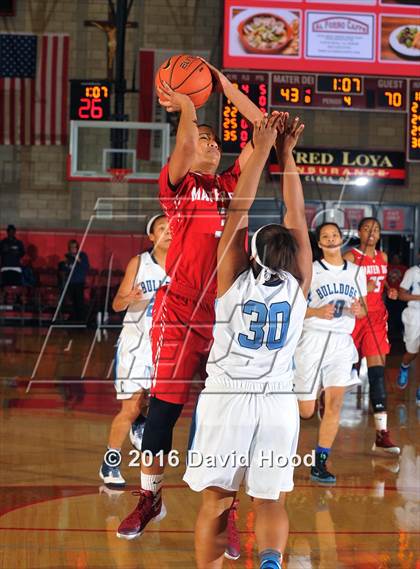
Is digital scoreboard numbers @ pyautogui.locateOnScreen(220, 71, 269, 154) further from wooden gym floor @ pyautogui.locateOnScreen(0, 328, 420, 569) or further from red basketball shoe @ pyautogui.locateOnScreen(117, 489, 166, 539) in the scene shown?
red basketball shoe @ pyautogui.locateOnScreen(117, 489, 166, 539)

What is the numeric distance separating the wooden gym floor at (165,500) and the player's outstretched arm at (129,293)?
3.75 ft

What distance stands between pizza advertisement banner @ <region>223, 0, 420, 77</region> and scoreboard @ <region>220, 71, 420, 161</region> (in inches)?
56.4

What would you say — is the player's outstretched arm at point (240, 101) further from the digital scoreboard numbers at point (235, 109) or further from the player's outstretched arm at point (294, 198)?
the digital scoreboard numbers at point (235, 109)

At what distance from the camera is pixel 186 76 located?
158 inches

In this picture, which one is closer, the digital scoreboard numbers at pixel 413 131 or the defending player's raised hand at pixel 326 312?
the defending player's raised hand at pixel 326 312

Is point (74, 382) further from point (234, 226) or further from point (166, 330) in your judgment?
point (234, 226)

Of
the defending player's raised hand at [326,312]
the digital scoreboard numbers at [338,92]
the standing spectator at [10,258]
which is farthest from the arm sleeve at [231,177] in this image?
the standing spectator at [10,258]

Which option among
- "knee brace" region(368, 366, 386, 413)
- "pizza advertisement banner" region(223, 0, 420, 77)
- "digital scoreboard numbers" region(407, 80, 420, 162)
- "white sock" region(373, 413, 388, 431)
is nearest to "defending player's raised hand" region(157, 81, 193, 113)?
"knee brace" region(368, 366, 386, 413)

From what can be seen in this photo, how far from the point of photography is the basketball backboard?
1374 cm

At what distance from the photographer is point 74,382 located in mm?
11000

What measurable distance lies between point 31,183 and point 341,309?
13270 millimetres

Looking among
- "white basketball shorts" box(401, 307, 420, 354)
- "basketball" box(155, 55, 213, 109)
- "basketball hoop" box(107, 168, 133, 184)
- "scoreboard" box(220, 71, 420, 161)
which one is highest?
"scoreboard" box(220, 71, 420, 161)

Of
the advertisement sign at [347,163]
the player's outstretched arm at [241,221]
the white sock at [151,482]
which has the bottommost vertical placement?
the white sock at [151,482]

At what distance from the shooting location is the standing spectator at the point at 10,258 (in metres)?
17.6
